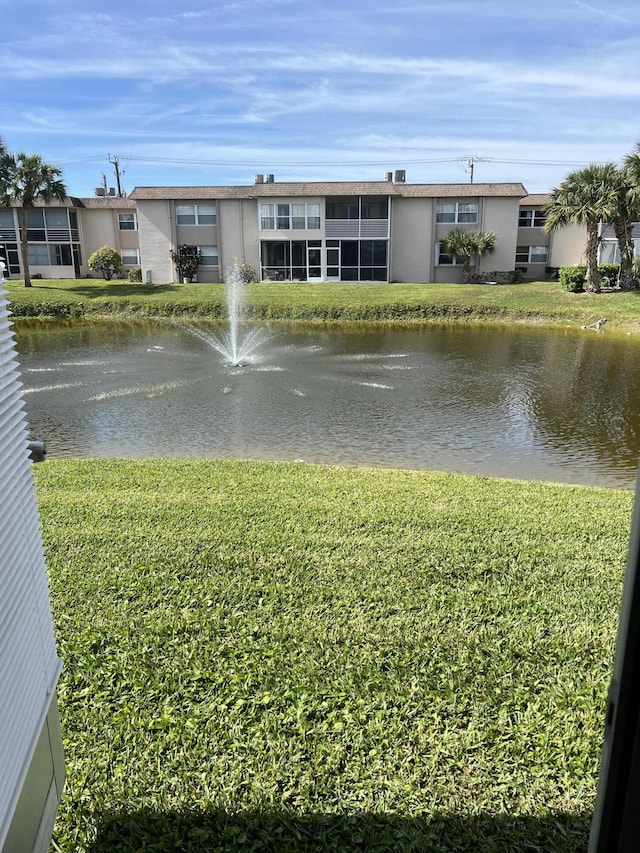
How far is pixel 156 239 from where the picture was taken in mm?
42125

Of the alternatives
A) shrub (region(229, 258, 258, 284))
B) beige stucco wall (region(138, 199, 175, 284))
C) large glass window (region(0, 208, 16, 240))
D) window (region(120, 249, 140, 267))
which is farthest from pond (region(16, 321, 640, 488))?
large glass window (region(0, 208, 16, 240))

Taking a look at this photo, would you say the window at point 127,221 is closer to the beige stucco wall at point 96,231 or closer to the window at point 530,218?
the beige stucco wall at point 96,231

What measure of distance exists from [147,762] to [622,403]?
1315 cm

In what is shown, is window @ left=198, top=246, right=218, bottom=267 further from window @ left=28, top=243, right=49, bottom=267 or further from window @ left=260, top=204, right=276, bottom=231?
window @ left=28, top=243, right=49, bottom=267

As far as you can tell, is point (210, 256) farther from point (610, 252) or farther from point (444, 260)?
point (610, 252)

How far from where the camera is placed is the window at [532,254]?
42944 mm

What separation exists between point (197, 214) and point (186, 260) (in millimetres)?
3209

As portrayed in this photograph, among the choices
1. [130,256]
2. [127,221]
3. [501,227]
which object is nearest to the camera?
[501,227]

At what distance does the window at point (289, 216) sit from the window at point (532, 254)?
44.0 ft

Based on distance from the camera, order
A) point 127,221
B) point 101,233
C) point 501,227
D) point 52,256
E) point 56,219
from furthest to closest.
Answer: point 101,233, point 127,221, point 52,256, point 56,219, point 501,227

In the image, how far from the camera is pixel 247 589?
4.67 meters

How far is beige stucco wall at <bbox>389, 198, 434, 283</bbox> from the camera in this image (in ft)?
135

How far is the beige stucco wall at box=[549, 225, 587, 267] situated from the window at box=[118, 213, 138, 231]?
2823 centimetres

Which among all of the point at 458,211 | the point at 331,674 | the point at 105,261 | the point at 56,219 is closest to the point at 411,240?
the point at 458,211
